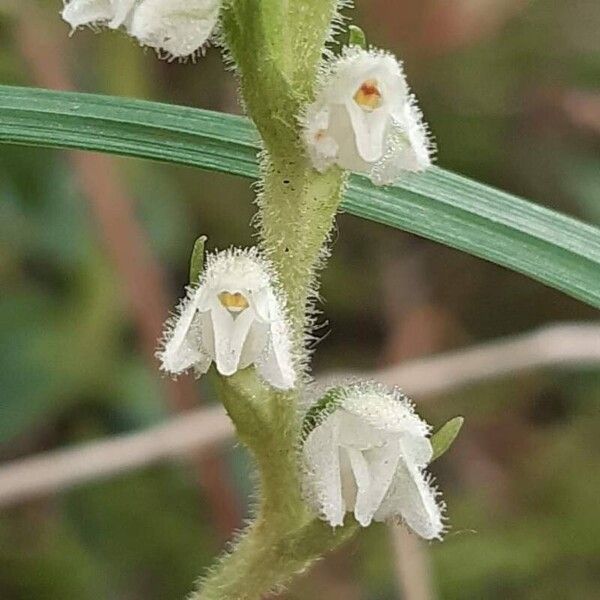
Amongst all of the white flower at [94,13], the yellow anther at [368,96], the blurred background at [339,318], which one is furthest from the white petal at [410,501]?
the blurred background at [339,318]

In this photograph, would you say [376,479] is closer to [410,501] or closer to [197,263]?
[410,501]

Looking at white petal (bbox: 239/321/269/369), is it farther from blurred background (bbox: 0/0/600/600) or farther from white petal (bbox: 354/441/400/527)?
blurred background (bbox: 0/0/600/600)

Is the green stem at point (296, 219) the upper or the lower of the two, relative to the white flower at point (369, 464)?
upper

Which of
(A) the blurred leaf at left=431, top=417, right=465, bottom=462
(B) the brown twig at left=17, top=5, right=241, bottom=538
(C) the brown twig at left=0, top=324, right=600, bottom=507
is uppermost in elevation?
(B) the brown twig at left=17, top=5, right=241, bottom=538

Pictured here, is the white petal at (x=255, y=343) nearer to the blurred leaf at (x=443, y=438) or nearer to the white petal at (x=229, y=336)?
the white petal at (x=229, y=336)

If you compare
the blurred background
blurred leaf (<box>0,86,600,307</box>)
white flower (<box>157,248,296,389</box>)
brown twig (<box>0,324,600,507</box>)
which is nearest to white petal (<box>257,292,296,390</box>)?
white flower (<box>157,248,296,389</box>)

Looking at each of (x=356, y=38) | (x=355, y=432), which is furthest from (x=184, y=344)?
(x=356, y=38)
